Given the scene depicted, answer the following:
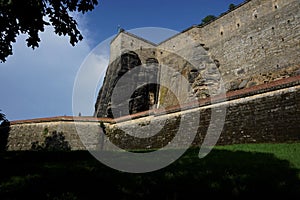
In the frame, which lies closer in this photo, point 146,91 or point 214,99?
point 214,99

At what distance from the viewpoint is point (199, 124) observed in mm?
13508

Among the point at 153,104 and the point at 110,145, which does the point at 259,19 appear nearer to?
the point at 153,104

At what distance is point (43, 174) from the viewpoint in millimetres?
5699

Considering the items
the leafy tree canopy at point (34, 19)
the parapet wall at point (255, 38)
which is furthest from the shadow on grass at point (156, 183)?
the parapet wall at point (255, 38)

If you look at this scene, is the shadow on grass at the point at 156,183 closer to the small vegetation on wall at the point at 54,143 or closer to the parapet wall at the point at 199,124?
the parapet wall at the point at 199,124

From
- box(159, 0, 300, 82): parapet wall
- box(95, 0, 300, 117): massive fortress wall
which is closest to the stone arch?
box(95, 0, 300, 117): massive fortress wall

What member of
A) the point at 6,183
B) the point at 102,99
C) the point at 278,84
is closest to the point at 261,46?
the point at 278,84

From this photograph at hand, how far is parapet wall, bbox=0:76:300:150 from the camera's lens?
35.1ft

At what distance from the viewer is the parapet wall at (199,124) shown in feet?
35.1

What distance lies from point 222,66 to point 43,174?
72.7 feet

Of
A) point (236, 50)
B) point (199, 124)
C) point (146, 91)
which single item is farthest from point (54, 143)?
point (236, 50)

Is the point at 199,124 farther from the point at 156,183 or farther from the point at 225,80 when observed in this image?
the point at 225,80

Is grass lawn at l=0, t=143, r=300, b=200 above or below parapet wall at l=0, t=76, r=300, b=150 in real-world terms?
below

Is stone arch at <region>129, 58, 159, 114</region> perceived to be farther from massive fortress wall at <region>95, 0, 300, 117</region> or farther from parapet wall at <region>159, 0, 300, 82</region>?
parapet wall at <region>159, 0, 300, 82</region>
